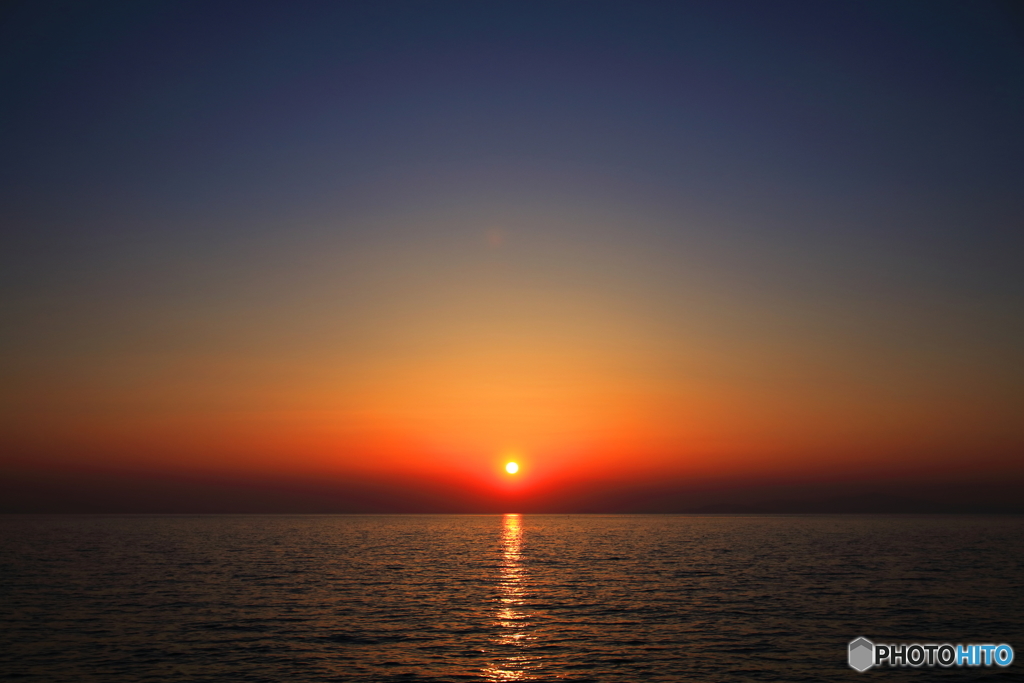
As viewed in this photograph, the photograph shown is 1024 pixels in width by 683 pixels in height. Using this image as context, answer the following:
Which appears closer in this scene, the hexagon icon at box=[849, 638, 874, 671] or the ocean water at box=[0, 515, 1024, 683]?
the ocean water at box=[0, 515, 1024, 683]

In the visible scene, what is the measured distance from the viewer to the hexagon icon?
38.0m

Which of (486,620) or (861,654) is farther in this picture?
(486,620)

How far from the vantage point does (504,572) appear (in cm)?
8794

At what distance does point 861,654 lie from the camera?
40.5 m

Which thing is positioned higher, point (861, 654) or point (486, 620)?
point (861, 654)

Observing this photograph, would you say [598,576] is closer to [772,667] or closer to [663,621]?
[663,621]

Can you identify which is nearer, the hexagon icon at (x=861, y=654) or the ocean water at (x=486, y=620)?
the ocean water at (x=486, y=620)

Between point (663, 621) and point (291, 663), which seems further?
point (663, 621)

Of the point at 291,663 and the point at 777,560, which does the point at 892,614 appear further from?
the point at 777,560

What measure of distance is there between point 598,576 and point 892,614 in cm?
3499

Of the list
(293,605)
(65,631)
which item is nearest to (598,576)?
(293,605)

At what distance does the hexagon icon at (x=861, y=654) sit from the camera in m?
38.0

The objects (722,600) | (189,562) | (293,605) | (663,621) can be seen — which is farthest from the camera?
(189,562)

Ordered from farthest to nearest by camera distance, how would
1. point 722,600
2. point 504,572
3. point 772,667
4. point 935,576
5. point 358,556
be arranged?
point 358,556, point 504,572, point 935,576, point 722,600, point 772,667
